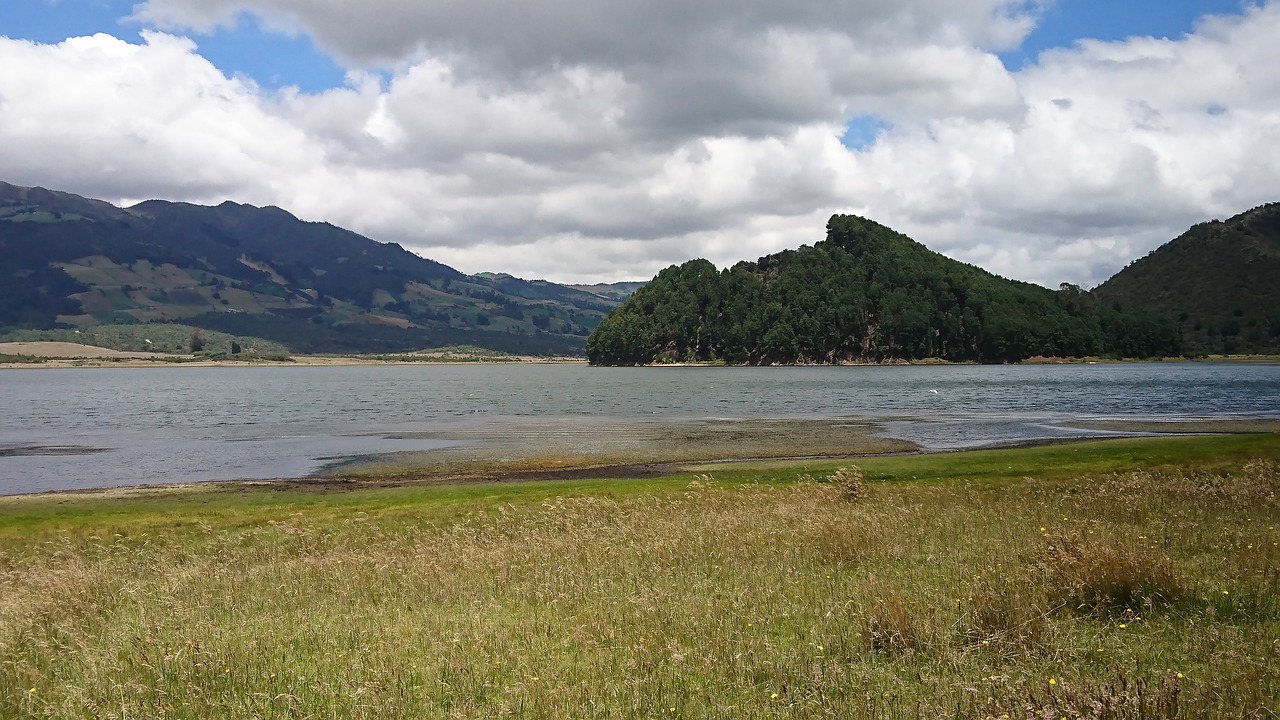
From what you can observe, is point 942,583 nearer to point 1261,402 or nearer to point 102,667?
point 102,667

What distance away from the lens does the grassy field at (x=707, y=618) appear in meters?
9.15

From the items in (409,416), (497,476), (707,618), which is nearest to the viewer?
(707,618)

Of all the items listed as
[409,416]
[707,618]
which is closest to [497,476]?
[707,618]

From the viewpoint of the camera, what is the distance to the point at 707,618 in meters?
12.1

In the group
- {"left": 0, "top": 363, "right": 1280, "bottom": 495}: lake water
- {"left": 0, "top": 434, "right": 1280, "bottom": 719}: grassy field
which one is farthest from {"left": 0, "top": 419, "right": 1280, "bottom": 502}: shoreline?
{"left": 0, "top": 434, "right": 1280, "bottom": 719}: grassy field

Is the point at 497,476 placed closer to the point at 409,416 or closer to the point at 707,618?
the point at 707,618

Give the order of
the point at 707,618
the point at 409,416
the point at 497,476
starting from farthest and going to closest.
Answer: the point at 409,416
the point at 497,476
the point at 707,618

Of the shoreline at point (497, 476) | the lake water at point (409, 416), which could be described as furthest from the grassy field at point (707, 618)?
the lake water at point (409, 416)

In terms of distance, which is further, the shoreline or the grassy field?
the shoreline

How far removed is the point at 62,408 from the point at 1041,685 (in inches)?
6230

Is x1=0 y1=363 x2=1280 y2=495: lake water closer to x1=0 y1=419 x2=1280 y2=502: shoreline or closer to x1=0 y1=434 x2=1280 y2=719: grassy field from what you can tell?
x1=0 y1=419 x2=1280 y2=502: shoreline

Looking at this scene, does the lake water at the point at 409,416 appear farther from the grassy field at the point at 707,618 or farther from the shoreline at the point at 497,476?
the grassy field at the point at 707,618

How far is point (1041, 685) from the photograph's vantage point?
8852mm

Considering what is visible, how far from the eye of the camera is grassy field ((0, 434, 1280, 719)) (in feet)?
30.0
